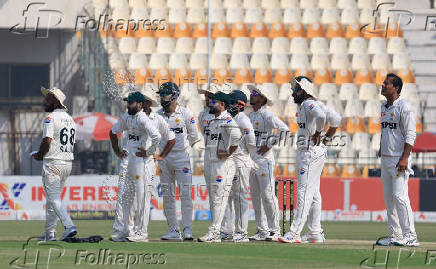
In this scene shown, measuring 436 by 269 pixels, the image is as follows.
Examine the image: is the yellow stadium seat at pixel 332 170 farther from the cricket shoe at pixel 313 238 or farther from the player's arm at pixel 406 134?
the player's arm at pixel 406 134

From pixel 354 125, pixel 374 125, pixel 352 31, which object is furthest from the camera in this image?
pixel 352 31

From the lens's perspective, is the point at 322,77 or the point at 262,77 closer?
the point at 262,77

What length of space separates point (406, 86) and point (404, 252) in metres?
16.9

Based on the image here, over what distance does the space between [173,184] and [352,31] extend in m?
16.8

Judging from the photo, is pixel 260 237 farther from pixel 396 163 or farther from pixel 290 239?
pixel 396 163

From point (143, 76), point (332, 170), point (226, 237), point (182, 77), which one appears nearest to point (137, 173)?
point (226, 237)

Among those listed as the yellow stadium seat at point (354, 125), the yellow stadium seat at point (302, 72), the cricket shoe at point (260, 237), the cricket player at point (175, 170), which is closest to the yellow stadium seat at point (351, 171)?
the yellow stadium seat at point (354, 125)

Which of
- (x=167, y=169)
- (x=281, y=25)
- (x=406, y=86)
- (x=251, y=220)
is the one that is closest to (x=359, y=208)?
(x=251, y=220)

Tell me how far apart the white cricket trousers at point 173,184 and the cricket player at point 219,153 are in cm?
49

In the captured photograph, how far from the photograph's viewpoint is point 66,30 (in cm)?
2809

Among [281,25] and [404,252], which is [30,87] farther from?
[404,252]

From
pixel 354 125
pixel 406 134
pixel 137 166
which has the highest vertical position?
pixel 354 125

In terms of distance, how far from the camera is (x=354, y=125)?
90.4ft

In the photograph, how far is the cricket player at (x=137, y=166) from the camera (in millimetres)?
13656
